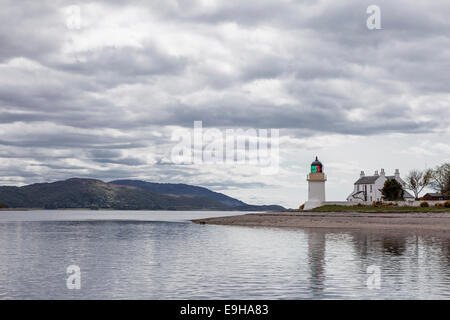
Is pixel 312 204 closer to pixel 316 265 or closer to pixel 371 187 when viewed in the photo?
pixel 371 187

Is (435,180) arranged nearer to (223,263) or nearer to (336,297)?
(223,263)

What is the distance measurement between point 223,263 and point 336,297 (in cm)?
1607

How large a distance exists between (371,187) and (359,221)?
109ft

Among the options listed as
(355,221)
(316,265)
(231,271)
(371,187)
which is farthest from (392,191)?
(231,271)

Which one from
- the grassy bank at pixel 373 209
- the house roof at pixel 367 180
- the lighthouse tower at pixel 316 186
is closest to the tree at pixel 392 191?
the house roof at pixel 367 180

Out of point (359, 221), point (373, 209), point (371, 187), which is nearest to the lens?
point (359, 221)

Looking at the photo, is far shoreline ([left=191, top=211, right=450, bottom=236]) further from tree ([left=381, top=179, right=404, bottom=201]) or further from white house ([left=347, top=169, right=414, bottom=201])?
white house ([left=347, top=169, right=414, bottom=201])

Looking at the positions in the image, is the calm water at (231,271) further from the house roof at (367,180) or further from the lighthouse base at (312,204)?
the house roof at (367,180)

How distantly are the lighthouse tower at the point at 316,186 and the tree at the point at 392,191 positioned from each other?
14.0 metres

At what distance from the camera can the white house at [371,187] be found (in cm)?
12612

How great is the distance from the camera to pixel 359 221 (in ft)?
319

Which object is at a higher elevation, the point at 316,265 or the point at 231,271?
the point at 231,271

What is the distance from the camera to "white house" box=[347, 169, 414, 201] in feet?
414
